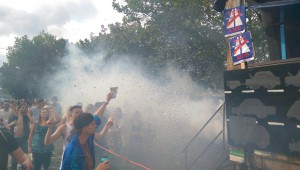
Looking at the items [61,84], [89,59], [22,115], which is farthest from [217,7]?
[61,84]

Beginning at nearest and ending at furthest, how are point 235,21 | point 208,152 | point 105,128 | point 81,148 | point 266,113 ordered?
point 81,148, point 105,128, point 266,113, point 235,21, point 208,152

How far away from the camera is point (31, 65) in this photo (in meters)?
38.2

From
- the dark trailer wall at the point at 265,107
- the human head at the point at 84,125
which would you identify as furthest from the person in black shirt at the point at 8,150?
the dark trailer wall at the point at 265,107

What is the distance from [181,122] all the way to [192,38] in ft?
18.1

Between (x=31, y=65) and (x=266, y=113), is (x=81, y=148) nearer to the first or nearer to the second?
(x=266, y=113)

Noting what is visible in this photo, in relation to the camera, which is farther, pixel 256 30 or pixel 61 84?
pixel 61 84

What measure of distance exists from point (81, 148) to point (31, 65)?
38326 mm

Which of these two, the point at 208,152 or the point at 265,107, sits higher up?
the point at 265,107

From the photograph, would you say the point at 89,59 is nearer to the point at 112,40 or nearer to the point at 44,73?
the point at 112,40

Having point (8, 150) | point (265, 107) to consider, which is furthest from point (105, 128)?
point (265, 107)

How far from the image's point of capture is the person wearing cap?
10.4ft

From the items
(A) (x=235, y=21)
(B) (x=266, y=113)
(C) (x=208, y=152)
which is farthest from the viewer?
(C) (x=208, y=152)

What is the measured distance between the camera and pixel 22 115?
7.52 m

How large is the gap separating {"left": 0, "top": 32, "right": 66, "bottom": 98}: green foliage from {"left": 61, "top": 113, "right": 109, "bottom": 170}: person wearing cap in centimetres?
3634
